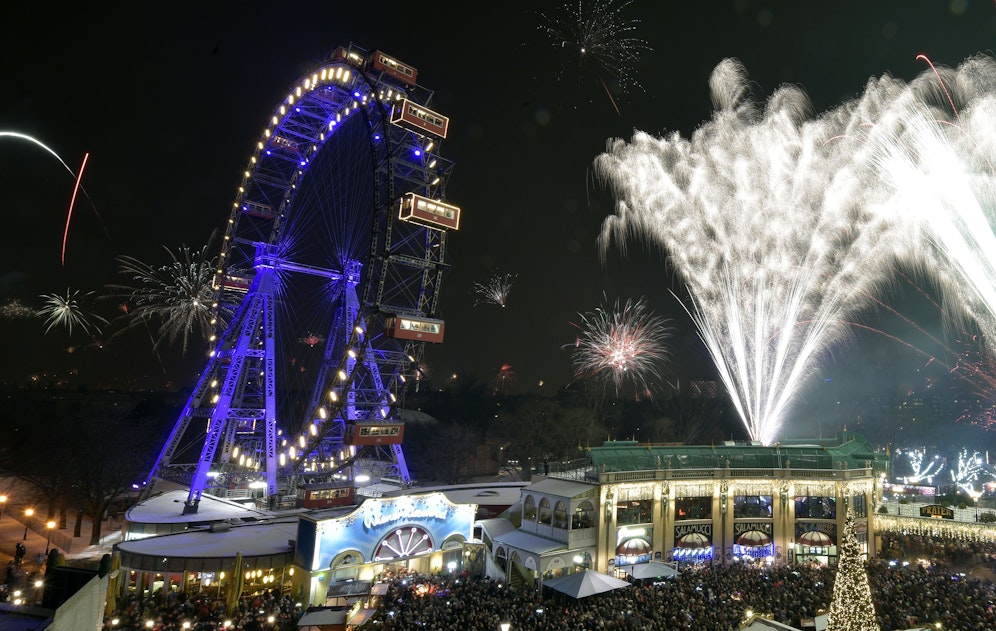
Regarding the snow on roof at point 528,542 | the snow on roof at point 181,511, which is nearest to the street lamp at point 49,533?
the snow on roof at point 181,511

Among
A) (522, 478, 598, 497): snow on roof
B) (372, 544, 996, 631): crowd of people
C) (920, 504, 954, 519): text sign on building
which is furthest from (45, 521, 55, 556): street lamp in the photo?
(920, 504, 954, 519): text sign on building

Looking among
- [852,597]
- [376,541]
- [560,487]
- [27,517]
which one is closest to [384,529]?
[376,541]

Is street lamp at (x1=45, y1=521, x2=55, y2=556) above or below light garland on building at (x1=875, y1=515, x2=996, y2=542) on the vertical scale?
below

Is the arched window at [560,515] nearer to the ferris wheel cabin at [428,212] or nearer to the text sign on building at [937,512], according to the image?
the ferris wheel cabin at [428,212]

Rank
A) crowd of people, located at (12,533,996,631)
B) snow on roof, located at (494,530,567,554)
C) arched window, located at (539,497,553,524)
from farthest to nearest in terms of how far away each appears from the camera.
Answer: arched window, located at (539,497,553,524) → snow on roof, located at (494,530,567,554) → crowd of people, located at (12,533,996,631)

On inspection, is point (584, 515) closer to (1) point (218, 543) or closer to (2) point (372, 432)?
(2) point (372, 432)

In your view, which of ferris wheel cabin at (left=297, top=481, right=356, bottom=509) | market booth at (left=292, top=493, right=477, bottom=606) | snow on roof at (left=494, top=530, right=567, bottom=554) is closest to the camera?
market booth at (left=292, top=493, right=477, bottom=606)

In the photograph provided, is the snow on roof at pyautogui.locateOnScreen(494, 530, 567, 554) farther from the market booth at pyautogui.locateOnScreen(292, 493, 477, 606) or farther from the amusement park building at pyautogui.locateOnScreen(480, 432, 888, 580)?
the market booth at pyautogui.locateOnScreen(292, 493, 477, 606)
